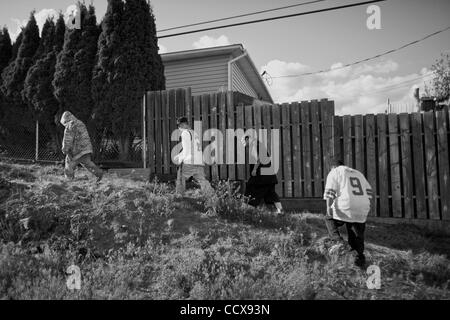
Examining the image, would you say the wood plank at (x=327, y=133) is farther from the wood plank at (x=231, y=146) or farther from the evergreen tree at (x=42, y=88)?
the evergreen tree at (x=42, y=88)

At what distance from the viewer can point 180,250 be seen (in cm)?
561

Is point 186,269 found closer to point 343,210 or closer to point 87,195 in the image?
point 343,210

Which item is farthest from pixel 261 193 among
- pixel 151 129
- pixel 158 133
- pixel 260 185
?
pixel 151 129

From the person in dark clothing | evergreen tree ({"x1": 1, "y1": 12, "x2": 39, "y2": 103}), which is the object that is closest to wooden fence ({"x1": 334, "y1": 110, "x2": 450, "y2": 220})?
the person in dark clothing

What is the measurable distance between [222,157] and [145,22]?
6419 millimetres

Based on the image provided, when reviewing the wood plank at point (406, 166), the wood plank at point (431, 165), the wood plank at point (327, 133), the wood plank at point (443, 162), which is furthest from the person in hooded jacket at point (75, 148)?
the wood plank at point (443, 162)

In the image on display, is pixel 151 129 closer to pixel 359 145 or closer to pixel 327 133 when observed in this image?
pixel 327 133

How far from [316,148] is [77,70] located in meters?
8.30

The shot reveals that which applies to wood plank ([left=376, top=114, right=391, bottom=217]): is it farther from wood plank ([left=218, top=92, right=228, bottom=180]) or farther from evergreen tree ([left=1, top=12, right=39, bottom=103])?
evergreen tree ([left=1, top=12, right=39, bottom=103])

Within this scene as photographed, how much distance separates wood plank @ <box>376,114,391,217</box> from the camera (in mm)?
7891

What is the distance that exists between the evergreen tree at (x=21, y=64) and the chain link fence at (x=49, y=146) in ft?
3.99

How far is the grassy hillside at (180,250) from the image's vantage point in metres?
4.73

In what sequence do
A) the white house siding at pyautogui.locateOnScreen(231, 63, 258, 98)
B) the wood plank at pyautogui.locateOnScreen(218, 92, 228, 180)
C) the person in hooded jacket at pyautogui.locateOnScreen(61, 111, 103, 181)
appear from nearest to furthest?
1. the person in hooded jacket at pyautogui.locateOnScreen(61, 111, 103, 181)
2. the wood plank at pyautogui.locateOnScreen(218, 92, 228, 180)
3. the white house siding at pyautogui.locateOnScreen(231, 63, 258, 98)

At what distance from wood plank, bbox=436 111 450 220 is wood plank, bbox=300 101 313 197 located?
2399mm
